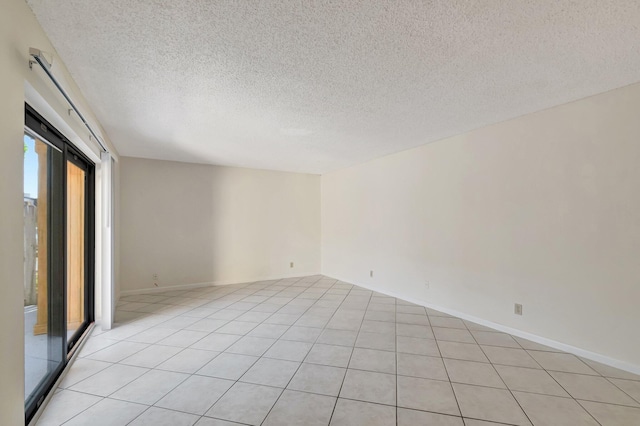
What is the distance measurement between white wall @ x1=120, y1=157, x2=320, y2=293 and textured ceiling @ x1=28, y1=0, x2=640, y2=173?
1927mm

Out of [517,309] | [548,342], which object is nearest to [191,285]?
[517,309]

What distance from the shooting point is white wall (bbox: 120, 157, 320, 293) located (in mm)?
4797

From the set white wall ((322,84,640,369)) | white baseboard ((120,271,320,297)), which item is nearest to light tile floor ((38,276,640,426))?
white wall ((322,84,640,369))

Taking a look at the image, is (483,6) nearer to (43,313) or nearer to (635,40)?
(635,40)

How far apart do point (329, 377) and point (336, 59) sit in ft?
7.92

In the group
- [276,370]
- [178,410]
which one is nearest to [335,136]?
[276,370]

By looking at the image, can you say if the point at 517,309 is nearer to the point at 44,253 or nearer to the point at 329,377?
the point at 329,377

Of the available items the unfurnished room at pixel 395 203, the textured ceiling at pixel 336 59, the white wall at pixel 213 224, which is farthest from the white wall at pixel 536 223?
the white wall at pixel 213 224

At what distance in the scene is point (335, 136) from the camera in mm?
3656

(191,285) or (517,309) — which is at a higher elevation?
(517,309)

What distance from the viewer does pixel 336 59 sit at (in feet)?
6.29

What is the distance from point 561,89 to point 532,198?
1.07 meters

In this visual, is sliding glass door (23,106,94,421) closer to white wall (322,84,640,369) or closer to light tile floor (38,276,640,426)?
light tile floor (38,276,640,426)

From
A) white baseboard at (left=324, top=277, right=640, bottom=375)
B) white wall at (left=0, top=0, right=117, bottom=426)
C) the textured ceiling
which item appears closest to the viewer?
white wall at (left=0, top=0, right=117, bottom=426)
